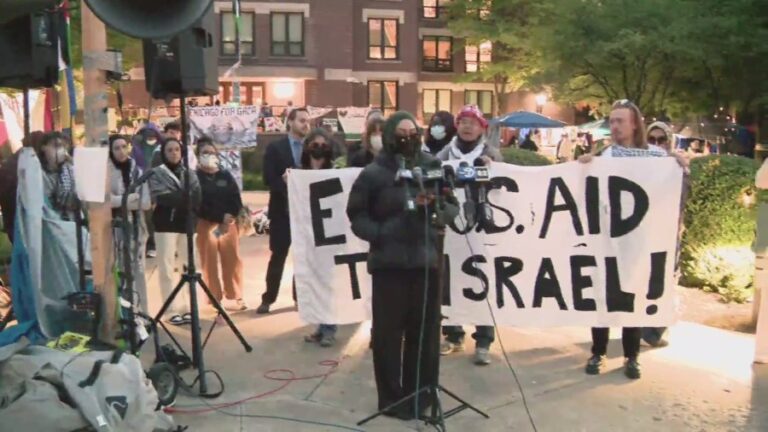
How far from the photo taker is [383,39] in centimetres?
3869

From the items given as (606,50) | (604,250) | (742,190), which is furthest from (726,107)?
(604,250)

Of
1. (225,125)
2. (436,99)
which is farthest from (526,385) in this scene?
(436,99)

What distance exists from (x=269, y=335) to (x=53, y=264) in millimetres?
1975

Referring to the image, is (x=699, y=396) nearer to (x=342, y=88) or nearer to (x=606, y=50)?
(x=606, y=50)

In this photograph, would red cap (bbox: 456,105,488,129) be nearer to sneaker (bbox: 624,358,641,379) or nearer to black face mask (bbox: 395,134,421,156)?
black face mask (bbox: 395,134,421,156)

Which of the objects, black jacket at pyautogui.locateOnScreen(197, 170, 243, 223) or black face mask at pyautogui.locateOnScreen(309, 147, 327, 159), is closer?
black face mask at pyautogui.locateOnScreen(309, 147, 327, 159)

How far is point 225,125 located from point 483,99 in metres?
29.1

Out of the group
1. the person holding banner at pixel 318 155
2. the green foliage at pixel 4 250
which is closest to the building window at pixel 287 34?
the green foliage at pixel 4 250

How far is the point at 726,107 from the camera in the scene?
2359 centimetres

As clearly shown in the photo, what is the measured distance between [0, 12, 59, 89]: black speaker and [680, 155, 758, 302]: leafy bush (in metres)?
6.28

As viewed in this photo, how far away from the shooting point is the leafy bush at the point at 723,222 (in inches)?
313

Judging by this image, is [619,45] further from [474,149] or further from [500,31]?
[500,31]

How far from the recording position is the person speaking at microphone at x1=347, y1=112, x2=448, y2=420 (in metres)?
4.54

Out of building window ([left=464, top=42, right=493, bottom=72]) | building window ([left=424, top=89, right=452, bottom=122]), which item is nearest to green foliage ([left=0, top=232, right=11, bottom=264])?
building window ([left=424, top=89, right=452, bottom=122])
